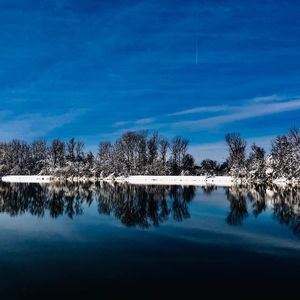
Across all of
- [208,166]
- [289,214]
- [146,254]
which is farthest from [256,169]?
[146,254]

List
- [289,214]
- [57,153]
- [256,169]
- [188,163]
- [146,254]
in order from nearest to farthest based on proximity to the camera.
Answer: [146,254]
[289,214]
[256,169]
[188,163]
[57,153]

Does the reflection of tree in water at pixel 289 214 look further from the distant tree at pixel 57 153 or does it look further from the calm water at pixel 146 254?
the distant tree at pixel 57 153

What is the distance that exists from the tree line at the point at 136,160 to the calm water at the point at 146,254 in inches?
2448

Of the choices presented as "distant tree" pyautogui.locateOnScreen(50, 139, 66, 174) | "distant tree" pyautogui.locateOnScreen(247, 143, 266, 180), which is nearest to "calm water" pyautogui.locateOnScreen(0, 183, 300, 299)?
"distant tree" pyautogui.locateOnScreen(247, 143, 266, 180)

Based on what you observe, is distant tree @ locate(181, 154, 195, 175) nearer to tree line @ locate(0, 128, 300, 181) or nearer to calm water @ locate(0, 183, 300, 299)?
tree line @ locate(0, 128, 300, 181)

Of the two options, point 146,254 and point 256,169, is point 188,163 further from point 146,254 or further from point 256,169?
point 146,254

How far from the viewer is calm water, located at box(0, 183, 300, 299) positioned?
13.4 metres

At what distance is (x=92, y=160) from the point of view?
130 m

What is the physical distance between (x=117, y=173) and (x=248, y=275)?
99767 mm

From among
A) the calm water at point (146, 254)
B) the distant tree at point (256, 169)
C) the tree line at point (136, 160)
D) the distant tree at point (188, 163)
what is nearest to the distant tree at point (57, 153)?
the tree line at point (136, 160)

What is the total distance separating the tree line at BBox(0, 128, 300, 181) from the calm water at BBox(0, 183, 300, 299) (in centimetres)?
6217

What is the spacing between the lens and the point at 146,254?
1830 centimetres

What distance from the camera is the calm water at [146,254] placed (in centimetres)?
1338

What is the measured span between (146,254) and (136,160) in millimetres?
102539
